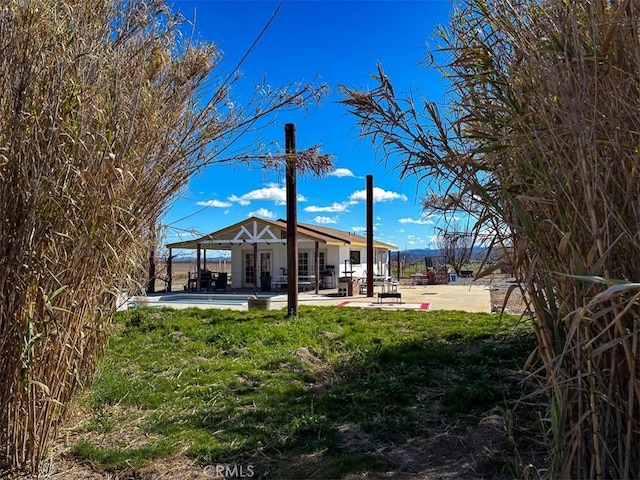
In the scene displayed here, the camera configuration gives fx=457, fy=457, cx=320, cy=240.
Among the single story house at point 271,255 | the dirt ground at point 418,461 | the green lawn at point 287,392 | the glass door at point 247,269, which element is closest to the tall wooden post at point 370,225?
the single story house at point 271,255

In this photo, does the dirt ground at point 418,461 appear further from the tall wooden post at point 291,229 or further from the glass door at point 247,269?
the glass door at point 247,269

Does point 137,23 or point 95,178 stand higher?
point 137,23

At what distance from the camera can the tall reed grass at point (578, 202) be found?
147 cm

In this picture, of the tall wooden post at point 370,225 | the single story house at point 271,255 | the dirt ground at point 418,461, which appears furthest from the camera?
the single story house at point 271,255

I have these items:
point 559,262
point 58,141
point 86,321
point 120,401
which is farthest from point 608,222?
point 120,401

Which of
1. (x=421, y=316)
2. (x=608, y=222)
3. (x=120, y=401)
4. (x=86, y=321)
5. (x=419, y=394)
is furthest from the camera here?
(x=421, y=316)

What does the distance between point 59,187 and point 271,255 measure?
1767 centimetres

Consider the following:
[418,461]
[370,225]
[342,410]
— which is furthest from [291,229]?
[418,461]

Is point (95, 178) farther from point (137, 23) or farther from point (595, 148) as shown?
point (595, 148)

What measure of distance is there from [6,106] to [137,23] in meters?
1.07

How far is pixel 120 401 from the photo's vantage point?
373 cm

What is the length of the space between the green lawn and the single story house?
35.5ft

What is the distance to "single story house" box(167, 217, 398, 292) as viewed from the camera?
18.2m

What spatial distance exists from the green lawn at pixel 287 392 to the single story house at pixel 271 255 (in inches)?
426
